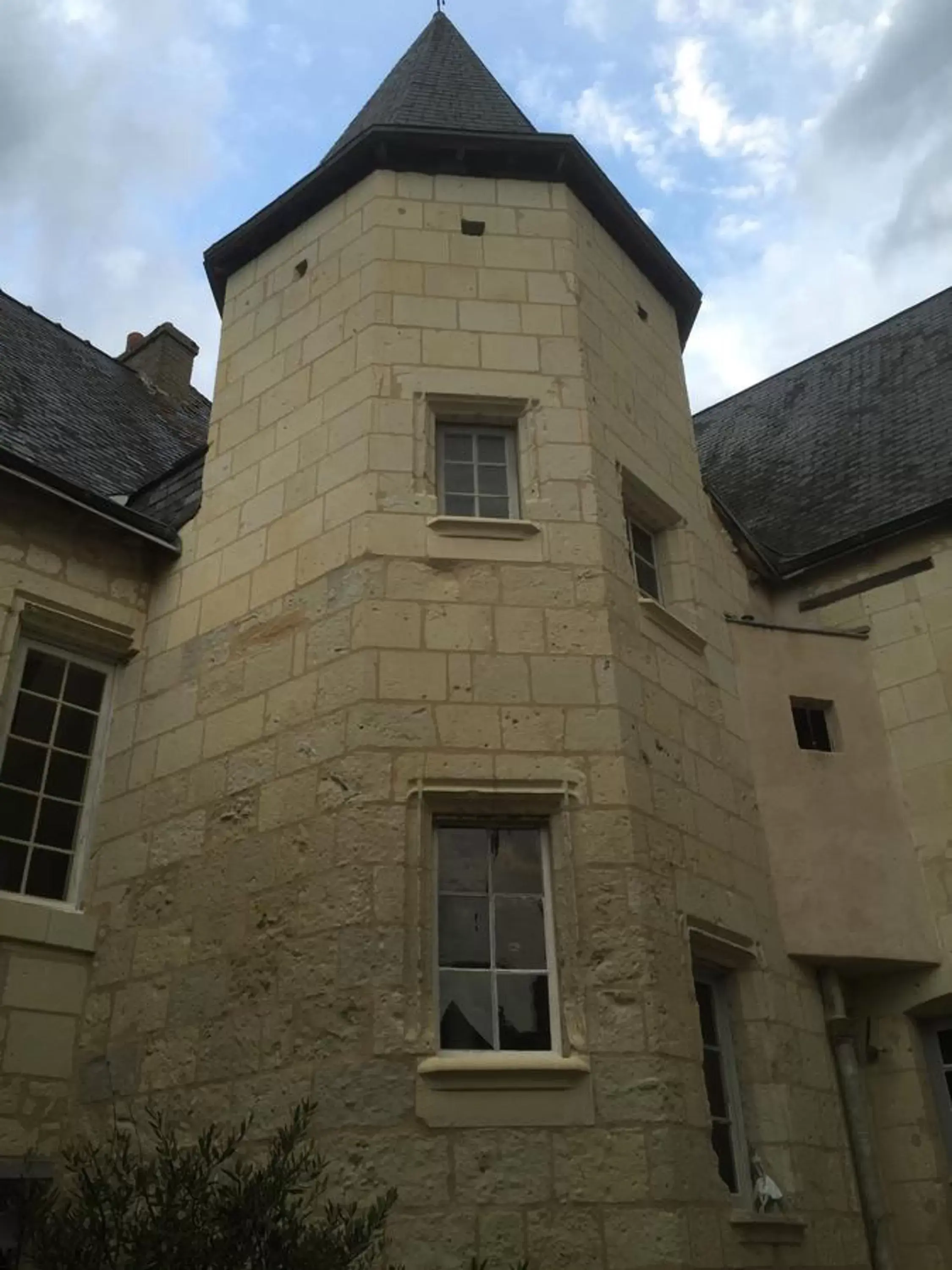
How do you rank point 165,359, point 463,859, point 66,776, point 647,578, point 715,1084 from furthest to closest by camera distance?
point 165,359, point 647,578, point 66,776, point 715,1084, point 463,859

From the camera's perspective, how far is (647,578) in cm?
730

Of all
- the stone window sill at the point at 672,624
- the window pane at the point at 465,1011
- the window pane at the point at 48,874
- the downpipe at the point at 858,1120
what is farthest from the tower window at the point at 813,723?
the window pane at the point at 48,874

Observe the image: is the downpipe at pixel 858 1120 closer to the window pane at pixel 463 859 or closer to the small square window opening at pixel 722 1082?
the small square window opening at pixel 722 1082

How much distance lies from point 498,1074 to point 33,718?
12.1 ft

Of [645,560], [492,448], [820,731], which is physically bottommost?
[820,731]

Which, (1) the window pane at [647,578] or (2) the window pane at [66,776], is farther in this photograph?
(1) the window pane at [647,578]

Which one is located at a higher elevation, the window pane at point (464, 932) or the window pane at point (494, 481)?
the window pane at point (494, 481)

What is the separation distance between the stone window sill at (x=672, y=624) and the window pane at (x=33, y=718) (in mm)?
3717

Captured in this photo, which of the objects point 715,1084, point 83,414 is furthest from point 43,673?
point 715,1084

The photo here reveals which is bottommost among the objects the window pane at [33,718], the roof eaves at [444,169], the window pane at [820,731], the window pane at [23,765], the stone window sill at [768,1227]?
the stone window sill at [768,1227]

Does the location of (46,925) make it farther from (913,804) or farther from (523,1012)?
(913,804)

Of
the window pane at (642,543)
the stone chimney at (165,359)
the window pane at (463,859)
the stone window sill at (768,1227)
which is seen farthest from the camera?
the stone chimney at (165,359)

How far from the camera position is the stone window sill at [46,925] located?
5949mm

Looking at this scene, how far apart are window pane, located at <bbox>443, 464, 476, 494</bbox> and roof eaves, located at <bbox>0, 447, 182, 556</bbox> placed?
78.2 inches
